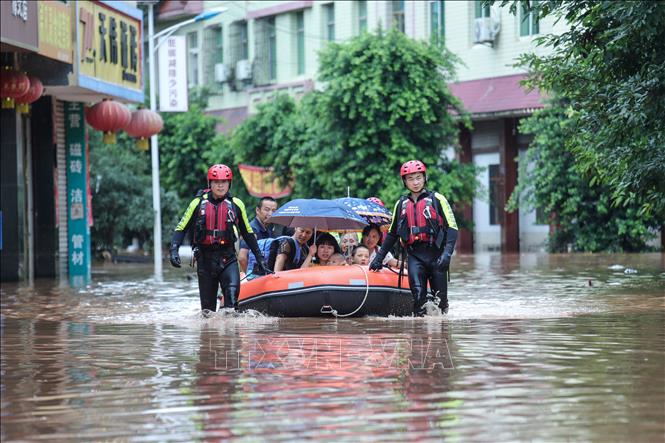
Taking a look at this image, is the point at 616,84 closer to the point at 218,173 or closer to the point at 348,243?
the point at 348,243

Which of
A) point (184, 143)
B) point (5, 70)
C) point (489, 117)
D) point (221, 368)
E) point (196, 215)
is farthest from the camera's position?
point (184, 143)

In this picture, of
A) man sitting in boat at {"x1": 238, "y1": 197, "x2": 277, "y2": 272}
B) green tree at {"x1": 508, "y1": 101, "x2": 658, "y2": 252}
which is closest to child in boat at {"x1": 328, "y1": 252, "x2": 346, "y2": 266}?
man sitting in boat at {"x1": 238, "y1": 197, "x2": 277, "y2": 272}

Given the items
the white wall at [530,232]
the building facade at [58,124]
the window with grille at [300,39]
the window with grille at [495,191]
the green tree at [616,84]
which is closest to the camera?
the green tree at [616,84]

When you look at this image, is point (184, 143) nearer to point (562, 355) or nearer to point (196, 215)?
point (196, 215)

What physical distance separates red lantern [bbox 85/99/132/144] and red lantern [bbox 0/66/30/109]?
5.61 m

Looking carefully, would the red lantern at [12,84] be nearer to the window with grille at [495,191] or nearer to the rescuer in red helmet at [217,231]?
the rescuer in red helmet at [217,231]

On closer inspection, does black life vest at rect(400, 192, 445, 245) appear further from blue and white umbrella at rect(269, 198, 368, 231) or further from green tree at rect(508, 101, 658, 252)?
green tree at rect(508, 101, 658, 252)

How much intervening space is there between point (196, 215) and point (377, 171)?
82.0 ft

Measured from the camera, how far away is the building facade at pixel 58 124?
85.5 feet

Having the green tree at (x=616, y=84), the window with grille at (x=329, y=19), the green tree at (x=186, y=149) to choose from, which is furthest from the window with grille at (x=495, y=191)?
the green tree at (x=616, y=84)

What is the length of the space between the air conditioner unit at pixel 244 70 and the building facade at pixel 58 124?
22489 mm

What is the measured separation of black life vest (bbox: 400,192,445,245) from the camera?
50.0ft

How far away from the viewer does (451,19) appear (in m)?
46.6

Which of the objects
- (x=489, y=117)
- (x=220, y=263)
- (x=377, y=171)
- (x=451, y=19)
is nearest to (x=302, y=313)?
(x=220, y=263)
